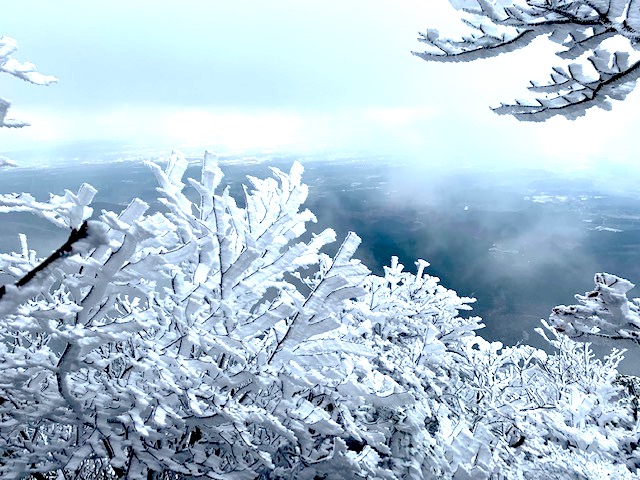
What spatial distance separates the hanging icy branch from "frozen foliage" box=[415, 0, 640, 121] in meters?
0.94

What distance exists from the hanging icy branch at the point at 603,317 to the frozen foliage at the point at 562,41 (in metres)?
0.94

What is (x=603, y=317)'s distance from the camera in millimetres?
Result: 2137

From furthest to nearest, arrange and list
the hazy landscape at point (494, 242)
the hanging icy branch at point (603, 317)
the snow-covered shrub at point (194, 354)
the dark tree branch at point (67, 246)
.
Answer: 1. the hazy landscape at point (494, 242)
2. the snow-covered shrub at point (194, 354)
3. the hanging icy branch at point (603, 317)
4. the dark tree branch at point (67, 246)

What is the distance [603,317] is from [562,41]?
4.89ft

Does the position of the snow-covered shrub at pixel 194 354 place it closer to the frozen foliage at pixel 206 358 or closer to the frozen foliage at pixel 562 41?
the frozen foliage at pixel 206 358

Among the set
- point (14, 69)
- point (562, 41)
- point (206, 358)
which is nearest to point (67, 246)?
point (14, 69)

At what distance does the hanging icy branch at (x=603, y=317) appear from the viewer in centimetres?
205

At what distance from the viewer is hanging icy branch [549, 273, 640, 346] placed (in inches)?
80.9

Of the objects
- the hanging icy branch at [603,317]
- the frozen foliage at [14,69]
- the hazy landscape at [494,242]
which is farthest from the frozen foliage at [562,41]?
the hazy landscape at [494,242]

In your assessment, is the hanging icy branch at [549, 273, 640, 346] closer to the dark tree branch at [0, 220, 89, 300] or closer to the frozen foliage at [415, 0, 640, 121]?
the frozen foliage at [415, 0, 640, 121]

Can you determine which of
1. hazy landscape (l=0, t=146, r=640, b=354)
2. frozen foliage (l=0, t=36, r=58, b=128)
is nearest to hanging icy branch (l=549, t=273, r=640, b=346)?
frozen foliage (l=0, t=36, r=58, b=128)

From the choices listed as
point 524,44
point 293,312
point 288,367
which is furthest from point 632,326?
point 288,367

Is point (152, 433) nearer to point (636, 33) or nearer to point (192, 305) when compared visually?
point (192, 305)

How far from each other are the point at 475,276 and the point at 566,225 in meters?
83.4
